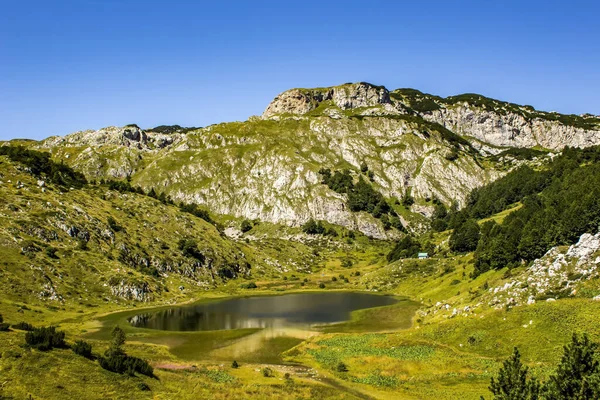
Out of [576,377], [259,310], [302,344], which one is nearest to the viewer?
[576,377]

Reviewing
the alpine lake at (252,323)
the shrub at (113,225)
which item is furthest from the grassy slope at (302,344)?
the shrub at (113,225)

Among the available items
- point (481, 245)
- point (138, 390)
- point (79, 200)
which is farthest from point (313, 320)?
point (79, 200)

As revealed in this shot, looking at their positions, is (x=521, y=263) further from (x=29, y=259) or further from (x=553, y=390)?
(x=29, y=259)

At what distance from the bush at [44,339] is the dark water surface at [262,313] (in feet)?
195

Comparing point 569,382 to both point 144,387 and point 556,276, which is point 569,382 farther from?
point 556,276

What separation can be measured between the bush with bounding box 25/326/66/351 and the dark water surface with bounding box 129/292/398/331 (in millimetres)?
59422

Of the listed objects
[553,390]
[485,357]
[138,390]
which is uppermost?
[553,390]

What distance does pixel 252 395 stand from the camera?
42000 millimetres

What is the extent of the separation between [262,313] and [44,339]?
85.0 metres

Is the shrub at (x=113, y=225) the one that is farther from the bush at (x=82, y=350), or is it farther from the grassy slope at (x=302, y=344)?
the bush at (x=82, y=350)

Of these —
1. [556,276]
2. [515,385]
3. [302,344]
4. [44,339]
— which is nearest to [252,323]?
[302,344]

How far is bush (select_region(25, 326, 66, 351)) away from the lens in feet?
127

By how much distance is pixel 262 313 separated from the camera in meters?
121

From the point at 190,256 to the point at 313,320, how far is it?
96250mm
